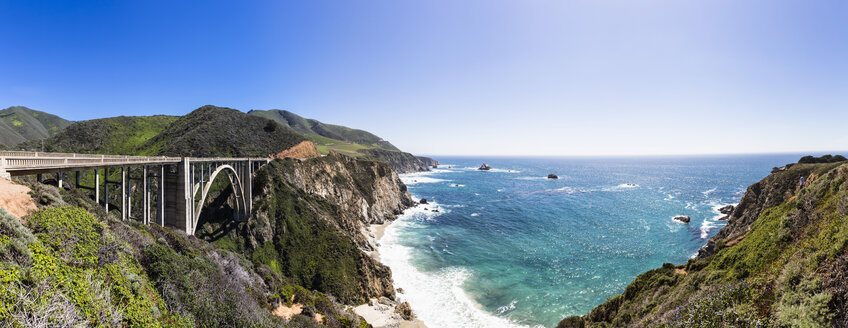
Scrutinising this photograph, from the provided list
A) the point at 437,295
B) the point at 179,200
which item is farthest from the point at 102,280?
the point at 437,295

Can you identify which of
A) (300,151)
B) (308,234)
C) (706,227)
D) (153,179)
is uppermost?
(300,151)

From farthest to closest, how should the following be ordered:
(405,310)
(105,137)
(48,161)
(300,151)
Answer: (105,137) → (300,151) → (405,310) → (48,161)

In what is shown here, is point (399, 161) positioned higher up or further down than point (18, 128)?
further down

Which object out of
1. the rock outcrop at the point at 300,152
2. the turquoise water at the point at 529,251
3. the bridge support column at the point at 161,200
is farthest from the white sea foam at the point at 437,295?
the rock outcrop at the point at 300,152

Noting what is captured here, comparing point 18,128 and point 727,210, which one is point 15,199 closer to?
point 727,210

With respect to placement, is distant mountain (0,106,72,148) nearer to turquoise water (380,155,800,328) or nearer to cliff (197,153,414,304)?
cliff (197,153,414,304)

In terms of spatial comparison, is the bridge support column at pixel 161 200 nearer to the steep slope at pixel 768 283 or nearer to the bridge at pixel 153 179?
the bridge at pixel 153 179
